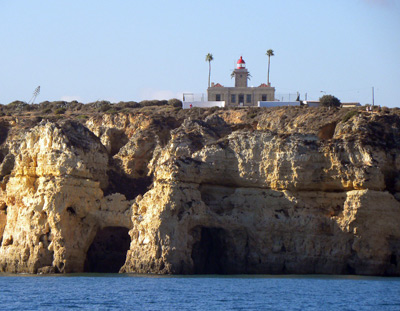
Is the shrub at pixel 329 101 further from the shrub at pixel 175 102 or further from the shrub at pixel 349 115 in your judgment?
the shrub at pixel 175 102

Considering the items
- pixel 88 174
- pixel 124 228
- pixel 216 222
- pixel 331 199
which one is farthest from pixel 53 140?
pixel 331 199

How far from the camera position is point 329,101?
250 ft

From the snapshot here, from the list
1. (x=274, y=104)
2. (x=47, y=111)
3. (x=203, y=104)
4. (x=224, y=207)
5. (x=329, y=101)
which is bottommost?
(x=224, y=207)

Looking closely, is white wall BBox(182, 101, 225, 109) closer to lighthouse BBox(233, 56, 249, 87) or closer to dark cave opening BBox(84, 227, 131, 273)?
lighthouse BBox(233, 56, 249, 87)

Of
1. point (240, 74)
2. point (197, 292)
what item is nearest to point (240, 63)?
point (240, 74)

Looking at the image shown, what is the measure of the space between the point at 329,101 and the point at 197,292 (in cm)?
3727

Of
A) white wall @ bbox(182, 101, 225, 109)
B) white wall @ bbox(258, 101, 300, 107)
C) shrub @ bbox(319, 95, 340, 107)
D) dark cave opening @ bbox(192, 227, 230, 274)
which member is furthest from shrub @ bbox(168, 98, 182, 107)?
dark cave opening @ bbox(192, 227, 230, 274)

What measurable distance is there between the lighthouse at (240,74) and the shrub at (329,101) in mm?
Result: 6400

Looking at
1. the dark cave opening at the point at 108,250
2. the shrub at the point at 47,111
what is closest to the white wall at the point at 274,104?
the shrub at the point at 47,111

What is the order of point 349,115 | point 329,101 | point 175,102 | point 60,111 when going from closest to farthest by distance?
point 349,115 < point 329,101 < point 175,102 < point 60,111

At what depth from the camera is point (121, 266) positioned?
55.6 metres

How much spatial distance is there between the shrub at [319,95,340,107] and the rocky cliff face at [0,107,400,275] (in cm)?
2019

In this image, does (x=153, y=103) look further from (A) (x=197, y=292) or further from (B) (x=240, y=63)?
(A) (x=197, y=292)

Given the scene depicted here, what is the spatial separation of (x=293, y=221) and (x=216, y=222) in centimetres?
387
